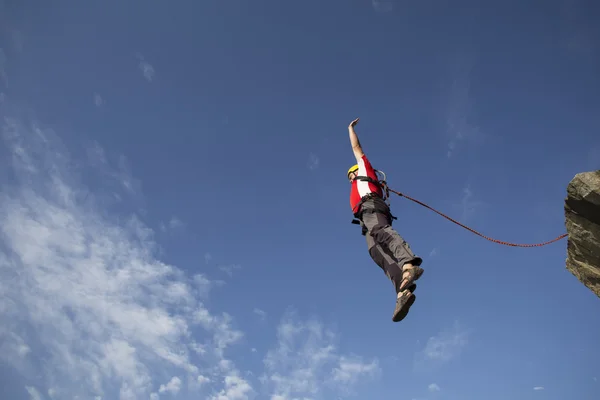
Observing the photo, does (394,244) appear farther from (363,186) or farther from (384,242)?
(363,186)

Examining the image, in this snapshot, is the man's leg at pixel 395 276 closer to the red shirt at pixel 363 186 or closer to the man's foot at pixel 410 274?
the man's foot at pixel 410 274

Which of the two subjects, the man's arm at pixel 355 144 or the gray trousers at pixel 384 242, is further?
the man's arm at pixel 355 144

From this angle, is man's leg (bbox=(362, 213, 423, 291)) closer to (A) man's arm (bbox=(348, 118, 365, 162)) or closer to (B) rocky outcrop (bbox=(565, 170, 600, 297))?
(A) man's arm (bbox=(348, 118, 365, 162))

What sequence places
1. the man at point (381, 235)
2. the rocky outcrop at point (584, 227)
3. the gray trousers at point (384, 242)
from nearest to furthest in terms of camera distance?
the man at point (381, 235)
the gray trousers at point (384, 242)
the rocky outcrop at point (584, 227)

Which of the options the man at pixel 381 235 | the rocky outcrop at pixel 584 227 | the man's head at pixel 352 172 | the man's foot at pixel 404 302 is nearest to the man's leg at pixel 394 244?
the man at pixel 381 235

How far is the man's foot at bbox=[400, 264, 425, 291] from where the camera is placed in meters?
5.51

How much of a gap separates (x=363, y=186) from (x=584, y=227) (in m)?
4.57

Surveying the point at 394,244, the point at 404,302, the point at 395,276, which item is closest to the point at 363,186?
the point at 394,244

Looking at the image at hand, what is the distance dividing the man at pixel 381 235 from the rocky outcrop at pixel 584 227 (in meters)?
3.56

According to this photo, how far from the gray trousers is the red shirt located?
283 mm

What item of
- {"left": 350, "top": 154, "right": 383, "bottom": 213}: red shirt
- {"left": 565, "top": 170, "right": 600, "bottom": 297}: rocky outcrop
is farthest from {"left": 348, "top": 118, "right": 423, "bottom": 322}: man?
{"left": 565, "top": 170, "right": 600, "bottom": 297}: rocky outcrop

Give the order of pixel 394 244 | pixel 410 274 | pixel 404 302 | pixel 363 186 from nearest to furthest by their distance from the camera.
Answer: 1. pixel 404 302
2. pixel 410 274
3. pixel 394 244
4. pixel 363 186

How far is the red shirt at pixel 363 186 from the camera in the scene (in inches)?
290

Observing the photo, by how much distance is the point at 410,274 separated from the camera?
18.1ft
